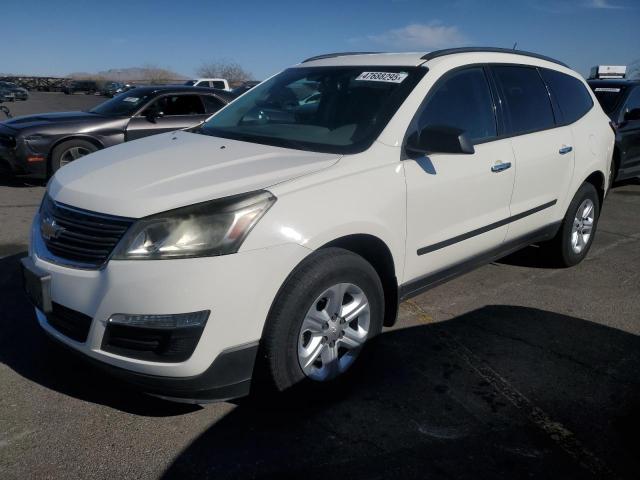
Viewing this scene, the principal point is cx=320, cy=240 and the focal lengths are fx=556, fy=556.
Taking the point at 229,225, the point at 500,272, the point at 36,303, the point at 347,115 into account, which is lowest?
the point at 500,272

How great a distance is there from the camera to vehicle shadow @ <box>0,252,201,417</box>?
2.83 meters

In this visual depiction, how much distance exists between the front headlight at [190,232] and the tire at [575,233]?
3.27 meters

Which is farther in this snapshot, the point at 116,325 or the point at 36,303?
the point at 36,303

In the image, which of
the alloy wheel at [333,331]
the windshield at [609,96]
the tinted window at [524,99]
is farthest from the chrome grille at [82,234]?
the windshield at [609,96]

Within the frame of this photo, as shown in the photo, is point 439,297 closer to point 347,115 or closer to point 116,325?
point 347,115

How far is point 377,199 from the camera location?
2855 millimetres

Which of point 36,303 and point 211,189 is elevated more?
point 211,189

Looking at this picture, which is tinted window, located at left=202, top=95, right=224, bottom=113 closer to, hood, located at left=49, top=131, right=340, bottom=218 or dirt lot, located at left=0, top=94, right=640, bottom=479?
dirt lot, located at left=0, top=94, right=640, bottom=479

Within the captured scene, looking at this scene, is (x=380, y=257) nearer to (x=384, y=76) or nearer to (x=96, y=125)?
(x=384, y=76)

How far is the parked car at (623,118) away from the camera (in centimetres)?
775

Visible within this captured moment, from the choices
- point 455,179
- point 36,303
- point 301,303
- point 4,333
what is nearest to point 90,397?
point 36,303

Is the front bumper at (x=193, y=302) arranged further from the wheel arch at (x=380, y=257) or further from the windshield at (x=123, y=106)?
the windshield at (x=123, y=106)

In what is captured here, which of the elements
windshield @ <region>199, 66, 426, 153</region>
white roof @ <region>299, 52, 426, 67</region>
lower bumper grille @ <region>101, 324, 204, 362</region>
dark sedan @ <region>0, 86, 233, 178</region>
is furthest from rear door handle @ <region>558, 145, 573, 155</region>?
dark sedan @ <region>0, 86, 233, 178</region>

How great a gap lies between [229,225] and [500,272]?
3.26 m
